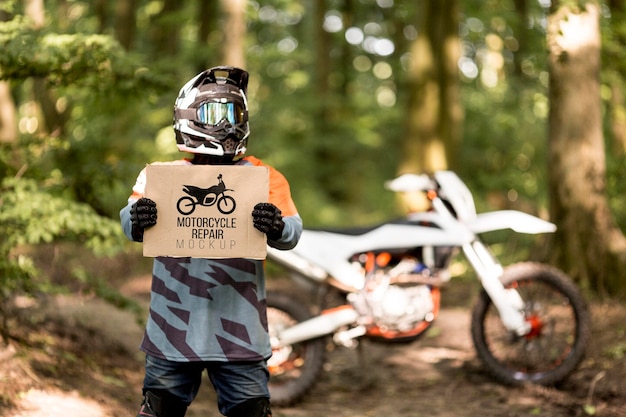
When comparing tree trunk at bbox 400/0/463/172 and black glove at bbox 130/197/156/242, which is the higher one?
tree trunk at bbox 400/0/463/172

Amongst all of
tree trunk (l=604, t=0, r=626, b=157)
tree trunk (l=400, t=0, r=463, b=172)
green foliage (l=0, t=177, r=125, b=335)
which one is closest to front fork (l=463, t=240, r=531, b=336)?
green foliage (l=0, t=177, r=125, b=335)

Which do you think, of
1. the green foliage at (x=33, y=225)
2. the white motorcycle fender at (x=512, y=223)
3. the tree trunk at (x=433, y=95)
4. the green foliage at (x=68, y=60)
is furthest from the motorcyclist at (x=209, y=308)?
the tree trunk at (x=433, y=95)

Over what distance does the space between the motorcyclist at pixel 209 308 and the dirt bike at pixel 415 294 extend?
7.46 feet

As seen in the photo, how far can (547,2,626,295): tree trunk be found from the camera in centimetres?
734

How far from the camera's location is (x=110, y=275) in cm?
1185

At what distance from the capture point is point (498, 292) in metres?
5.87

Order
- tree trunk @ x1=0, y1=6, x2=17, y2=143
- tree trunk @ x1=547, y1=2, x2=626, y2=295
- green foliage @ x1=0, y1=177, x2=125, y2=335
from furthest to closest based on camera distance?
tree trunk @ x1=0, y1=6, x2=17, y2=143 < tree trunk @ x1=547, y1=2, x2=626, y2=295 < green foliage @ x1=0, y1=177, x2=125, y2=335

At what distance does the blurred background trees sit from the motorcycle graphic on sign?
2.00 meters

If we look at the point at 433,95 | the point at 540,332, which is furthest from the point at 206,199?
the point at 433,95

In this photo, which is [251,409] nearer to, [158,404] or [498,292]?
[158,404]

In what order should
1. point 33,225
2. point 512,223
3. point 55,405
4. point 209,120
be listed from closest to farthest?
point 209,120
point 55,405
point 33,225
point 512,223

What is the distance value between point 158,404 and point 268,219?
0.96 metres

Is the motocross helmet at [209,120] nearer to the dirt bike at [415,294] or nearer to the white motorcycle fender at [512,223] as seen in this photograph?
the dirt bike at [415,294]

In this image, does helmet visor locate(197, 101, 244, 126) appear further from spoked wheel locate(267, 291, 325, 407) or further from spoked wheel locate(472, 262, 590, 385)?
spoked wheel locate(472, 262, 590, 385)
